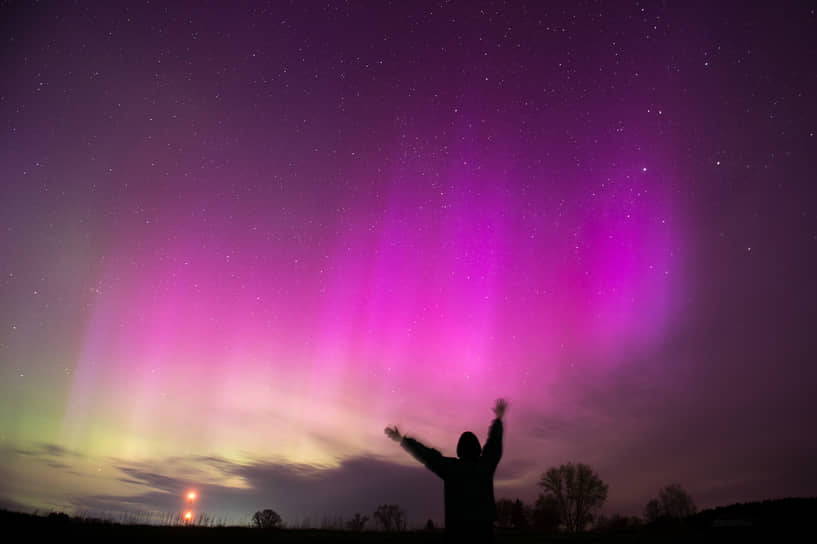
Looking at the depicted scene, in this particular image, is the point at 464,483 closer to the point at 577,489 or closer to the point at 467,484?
the point at 467,484

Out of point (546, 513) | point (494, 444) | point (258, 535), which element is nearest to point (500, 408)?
point (494, 444)

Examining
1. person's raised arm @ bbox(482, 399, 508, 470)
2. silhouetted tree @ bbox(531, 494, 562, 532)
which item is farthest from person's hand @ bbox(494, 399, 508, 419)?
silhouetted tree @ bbox(531, 494, 562, 532)

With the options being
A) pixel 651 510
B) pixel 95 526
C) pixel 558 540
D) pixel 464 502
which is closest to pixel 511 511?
pixel 651 510

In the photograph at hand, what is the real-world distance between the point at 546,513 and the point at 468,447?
199ft

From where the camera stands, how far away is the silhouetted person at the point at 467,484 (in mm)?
6699

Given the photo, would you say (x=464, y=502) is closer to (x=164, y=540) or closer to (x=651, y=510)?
(x=164, y=540)

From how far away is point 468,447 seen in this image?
7254mm

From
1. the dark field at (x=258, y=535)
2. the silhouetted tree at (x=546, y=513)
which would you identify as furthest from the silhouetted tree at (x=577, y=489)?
the dark field at (x=258, y=535)

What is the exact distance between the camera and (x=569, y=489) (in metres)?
61.3

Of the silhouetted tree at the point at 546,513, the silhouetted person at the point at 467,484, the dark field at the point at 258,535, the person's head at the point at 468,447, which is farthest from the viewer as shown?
the silhouetted tree at the point at 546,513

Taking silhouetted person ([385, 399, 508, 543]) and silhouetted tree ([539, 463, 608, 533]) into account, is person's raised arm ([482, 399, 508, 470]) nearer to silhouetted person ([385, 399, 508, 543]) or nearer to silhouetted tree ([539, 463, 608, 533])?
silhouetted person ([385, 399, 508, 543])

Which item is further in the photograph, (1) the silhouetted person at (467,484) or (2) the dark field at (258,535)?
(2) the dark field at (258,535)

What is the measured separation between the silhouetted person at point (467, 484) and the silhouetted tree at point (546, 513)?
5716 cm

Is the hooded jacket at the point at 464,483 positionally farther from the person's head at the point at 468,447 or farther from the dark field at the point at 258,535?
the dark field at the point at 258,535
